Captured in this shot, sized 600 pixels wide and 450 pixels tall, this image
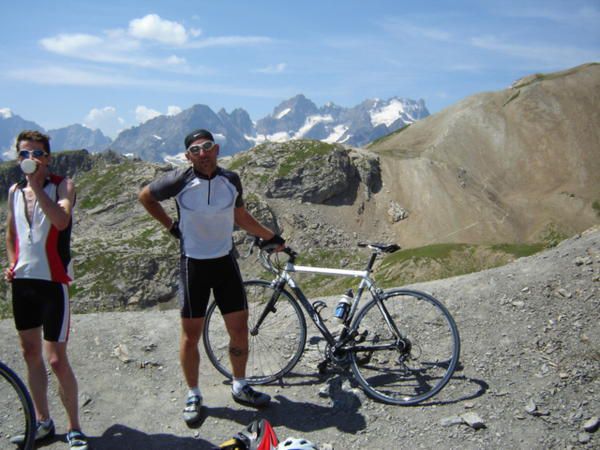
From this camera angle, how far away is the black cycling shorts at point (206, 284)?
5906mm

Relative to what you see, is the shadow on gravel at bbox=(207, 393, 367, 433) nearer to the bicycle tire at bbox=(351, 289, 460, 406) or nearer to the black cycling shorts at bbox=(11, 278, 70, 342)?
the bicycle tire at bbox=(351, 289, 460, 406)

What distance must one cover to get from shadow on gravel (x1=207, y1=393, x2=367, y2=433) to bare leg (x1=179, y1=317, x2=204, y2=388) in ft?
1.88

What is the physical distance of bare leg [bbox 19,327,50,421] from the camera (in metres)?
5.34

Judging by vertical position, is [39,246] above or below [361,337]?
above

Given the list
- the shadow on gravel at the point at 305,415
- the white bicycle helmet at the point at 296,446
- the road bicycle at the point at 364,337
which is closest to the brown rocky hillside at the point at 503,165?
the road bicycle at the point at 364,337

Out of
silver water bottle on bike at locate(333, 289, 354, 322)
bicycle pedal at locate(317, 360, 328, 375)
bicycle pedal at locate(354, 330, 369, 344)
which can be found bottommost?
bicycle pedal at locate(317, 360, 328, 375)

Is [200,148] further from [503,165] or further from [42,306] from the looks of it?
[503,165]

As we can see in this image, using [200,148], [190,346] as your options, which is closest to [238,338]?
[190,346]

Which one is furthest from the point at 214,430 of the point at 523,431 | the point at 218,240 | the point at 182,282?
the point at 523,431

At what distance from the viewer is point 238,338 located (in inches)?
247

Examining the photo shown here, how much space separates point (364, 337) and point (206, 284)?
2.16 m

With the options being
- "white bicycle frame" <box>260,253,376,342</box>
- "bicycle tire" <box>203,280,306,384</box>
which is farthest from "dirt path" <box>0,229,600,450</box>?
"white bicycle frame" <box>260,253,376,342</box>

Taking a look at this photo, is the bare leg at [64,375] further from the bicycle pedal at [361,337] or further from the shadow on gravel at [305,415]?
the bicycle pedal at [361,337]

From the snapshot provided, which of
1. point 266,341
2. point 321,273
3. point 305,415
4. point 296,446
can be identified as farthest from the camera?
point 266,341
